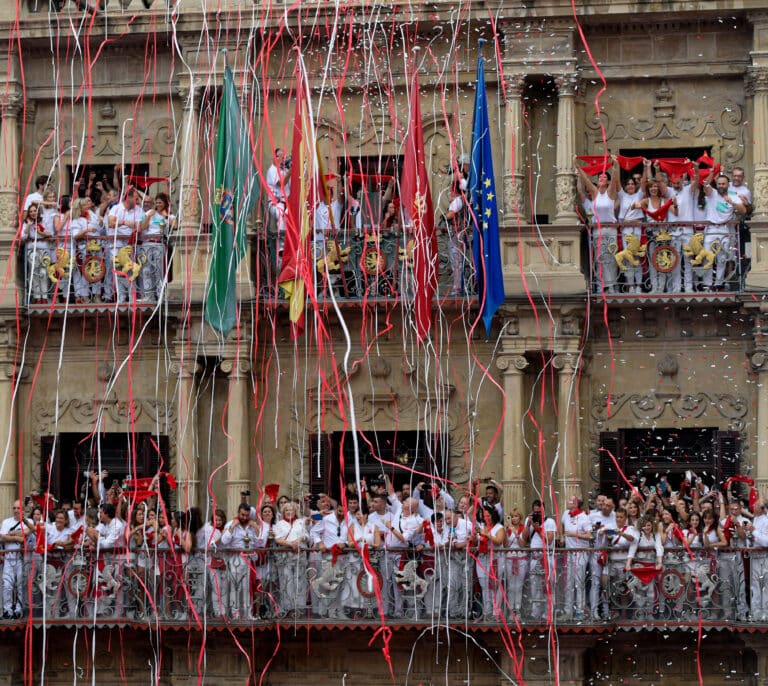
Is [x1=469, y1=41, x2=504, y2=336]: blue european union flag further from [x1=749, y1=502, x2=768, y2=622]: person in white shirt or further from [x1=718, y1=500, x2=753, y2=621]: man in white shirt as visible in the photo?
[x1=749, y1=502, x2=768, y2=622]: person in white shirt

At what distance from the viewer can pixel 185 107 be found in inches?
1200

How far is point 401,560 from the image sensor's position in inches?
1112

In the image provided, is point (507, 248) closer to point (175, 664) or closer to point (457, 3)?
point (457, 3)

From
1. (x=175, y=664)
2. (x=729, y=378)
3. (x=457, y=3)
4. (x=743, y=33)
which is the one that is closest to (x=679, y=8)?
(x=743, y=33)

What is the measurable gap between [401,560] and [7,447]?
563 centimetres

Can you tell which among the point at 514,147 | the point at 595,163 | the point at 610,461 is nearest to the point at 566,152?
the point at 595,163

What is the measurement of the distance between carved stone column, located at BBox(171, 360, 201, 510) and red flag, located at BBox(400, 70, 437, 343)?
3129 mm

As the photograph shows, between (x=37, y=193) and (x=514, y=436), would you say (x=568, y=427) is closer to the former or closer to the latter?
(x=514, y=436)

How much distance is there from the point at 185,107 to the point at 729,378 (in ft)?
25.8

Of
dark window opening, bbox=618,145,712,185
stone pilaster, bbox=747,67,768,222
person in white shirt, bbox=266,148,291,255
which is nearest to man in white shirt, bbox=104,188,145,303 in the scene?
person in white shirt, bbox=266,148,291,255

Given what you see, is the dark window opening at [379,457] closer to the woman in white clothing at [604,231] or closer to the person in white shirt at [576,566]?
the person in white shirt at [576,566]

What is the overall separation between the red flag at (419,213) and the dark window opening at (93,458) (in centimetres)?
411

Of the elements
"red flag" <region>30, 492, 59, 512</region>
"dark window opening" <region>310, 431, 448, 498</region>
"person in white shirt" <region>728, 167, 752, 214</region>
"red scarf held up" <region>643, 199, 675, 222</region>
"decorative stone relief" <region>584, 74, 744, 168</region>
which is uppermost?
"decorative stone relief" <region>584, 74, 744, 168</region>

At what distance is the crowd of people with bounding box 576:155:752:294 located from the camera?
29.3 meters
